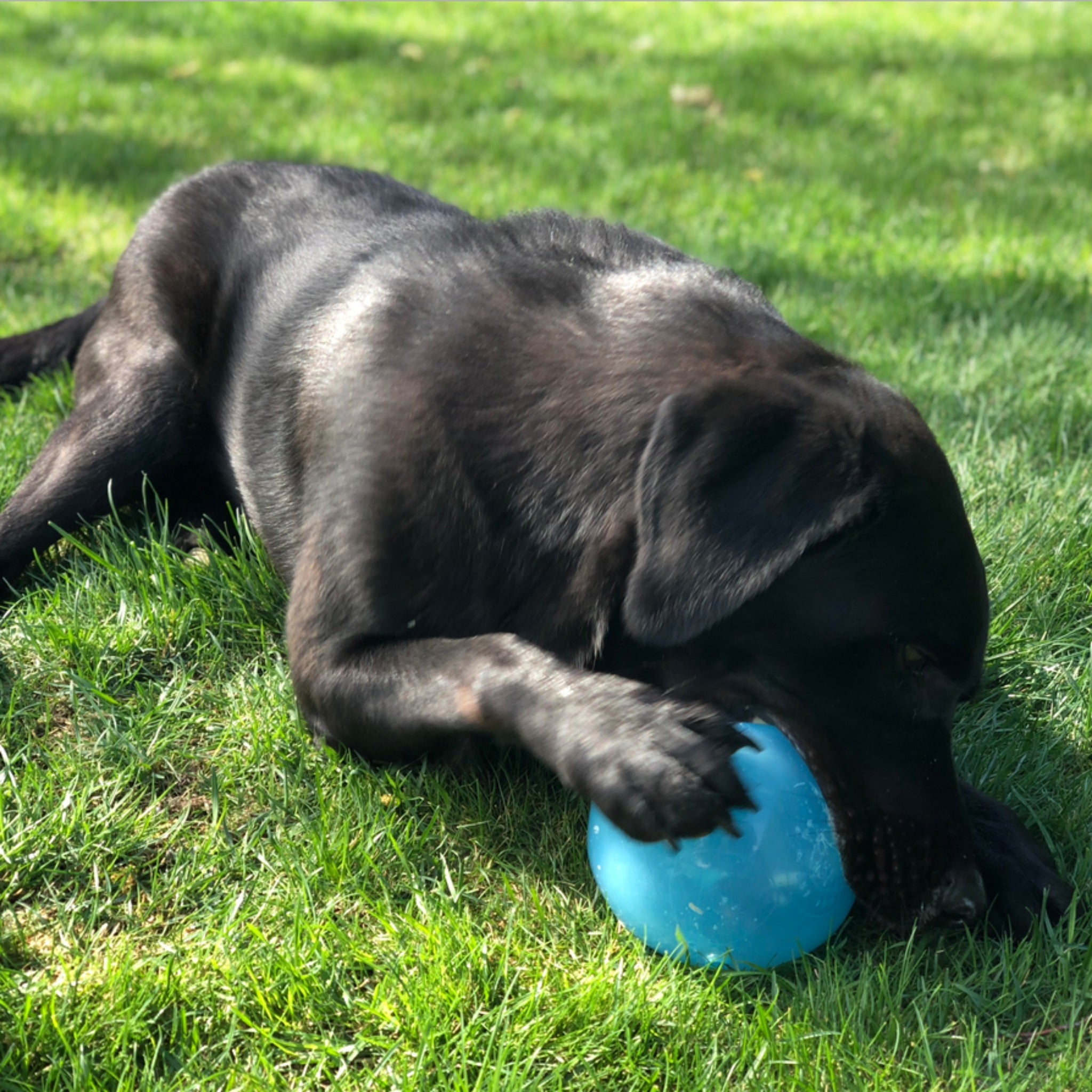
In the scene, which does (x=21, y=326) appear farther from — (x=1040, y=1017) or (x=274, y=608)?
(x=1040, y=1017)

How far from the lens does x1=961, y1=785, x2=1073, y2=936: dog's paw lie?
223cm

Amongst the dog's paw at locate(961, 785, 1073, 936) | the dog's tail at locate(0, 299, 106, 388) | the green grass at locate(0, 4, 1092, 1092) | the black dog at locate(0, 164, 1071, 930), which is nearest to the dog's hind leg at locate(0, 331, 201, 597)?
the green grass at locate(0, 4, 1092, 1092)

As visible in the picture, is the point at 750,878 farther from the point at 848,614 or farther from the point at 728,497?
the point at 728,497

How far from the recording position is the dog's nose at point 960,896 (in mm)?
2135

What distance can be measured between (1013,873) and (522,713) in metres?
0.95

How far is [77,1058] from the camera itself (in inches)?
73.1

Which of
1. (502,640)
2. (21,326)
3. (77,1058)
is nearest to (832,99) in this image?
(21,326)

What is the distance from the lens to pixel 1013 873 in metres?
2.29

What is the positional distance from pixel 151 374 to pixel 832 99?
5.43 metres

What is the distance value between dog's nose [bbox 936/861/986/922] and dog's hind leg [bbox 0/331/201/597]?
2078 millimetres

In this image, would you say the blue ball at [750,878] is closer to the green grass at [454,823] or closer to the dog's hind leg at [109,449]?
the green grass at [454,823]

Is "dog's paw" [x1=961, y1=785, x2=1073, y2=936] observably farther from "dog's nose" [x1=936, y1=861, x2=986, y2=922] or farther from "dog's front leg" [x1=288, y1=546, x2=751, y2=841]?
"dog's front leg" [x1=288, y1=546, x2=751, y2=841]

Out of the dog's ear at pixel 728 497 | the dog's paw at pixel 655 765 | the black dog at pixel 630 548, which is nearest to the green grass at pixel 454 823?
the black dog at pixel 630 548

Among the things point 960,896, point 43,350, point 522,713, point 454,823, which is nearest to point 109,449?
point 43,350
